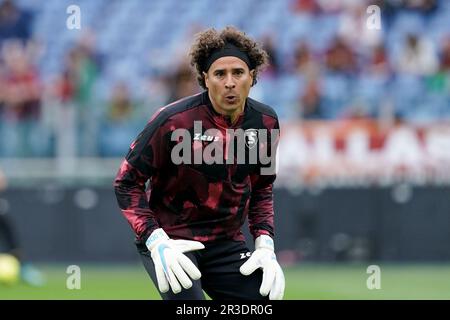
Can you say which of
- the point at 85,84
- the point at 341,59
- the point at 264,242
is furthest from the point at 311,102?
the point at 264,242

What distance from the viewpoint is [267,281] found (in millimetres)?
7469

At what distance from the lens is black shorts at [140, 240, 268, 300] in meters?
7.53

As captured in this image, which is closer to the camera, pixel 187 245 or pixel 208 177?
pixel 187 245

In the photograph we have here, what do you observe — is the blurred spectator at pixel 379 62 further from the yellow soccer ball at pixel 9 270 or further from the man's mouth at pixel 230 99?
the man's mouth at pixel 230 99

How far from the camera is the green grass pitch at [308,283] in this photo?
1344 cm

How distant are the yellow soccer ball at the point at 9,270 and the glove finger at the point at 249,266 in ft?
28.4

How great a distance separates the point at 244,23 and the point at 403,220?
217 inches

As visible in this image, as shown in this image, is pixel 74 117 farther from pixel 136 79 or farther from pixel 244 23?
pixel 244 23

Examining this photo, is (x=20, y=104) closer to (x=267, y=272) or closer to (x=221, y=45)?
(x=221, y=45)

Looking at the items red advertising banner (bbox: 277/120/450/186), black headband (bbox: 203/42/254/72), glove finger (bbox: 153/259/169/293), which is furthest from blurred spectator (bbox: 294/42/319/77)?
glove finger (bbox: 153/259/169/293)

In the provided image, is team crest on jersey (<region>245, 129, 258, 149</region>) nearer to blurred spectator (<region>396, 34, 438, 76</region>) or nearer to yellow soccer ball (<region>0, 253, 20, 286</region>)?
yellow soccer ball (<region>0, 253, 20, 286</region>)

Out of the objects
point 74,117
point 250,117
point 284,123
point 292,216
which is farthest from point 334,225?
point 250,117

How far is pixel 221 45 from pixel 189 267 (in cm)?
155
